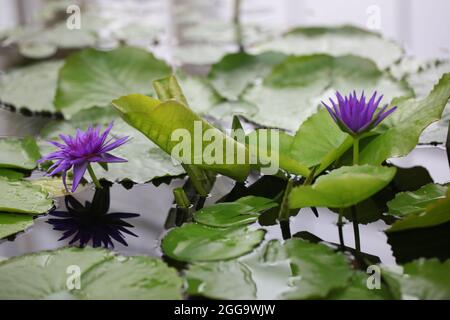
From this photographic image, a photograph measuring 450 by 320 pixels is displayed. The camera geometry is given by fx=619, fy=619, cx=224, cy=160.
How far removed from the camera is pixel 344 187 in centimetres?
84

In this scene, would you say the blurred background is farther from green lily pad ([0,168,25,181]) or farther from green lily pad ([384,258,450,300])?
green lily pad ([384,258,450,300])

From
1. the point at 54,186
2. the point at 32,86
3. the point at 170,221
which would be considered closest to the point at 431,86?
the point at 170,221

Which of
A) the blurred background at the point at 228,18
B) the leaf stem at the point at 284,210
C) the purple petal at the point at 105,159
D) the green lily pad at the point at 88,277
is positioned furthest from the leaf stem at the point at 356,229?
the blurred background at the point at 228,18

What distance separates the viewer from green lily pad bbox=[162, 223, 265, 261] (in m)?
0.83

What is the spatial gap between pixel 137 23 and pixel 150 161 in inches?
45.7

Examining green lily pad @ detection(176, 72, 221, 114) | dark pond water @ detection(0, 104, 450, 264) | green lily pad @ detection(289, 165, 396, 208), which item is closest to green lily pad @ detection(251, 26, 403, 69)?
green lily pad @ detection(176, 72, 221, 114)

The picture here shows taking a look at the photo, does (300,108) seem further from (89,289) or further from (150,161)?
(89,289)

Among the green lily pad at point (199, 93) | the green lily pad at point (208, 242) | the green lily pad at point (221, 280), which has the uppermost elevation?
the green lily pad at point (199, 93)

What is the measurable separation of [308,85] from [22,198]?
705mm

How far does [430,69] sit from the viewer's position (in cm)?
153

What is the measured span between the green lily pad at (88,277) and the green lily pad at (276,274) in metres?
0.04

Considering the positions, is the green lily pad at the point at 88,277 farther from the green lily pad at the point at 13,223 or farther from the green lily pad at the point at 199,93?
the green lily pad at the point at 199,93

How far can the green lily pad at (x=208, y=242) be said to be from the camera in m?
0.83
